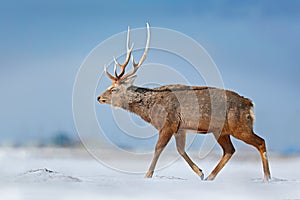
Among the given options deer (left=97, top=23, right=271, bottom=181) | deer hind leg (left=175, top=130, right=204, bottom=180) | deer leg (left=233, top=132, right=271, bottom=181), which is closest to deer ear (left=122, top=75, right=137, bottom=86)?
deer (left=97, top=23, right=271, bottom=181)

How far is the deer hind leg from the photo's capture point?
15.2 metres

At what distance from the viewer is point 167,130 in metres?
14.8

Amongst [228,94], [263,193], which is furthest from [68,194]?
[228,94]

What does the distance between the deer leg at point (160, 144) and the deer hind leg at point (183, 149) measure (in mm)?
427

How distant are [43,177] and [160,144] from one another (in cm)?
259

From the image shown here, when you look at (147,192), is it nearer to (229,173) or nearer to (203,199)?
(203,199)

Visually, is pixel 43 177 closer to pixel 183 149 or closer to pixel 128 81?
pixel 128 81

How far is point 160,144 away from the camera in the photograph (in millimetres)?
14680

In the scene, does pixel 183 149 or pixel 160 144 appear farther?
pixel 183 149

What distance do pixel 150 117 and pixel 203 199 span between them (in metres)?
3.72

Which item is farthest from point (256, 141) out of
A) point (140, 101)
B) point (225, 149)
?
point (140, 101)

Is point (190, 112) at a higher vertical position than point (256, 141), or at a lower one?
higher

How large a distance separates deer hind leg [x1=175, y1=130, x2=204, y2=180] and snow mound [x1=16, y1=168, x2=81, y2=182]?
105 inches

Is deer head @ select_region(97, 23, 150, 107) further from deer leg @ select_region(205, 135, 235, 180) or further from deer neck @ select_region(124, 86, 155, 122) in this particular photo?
deer leg @ select_region(205, 135, 235, 180)
